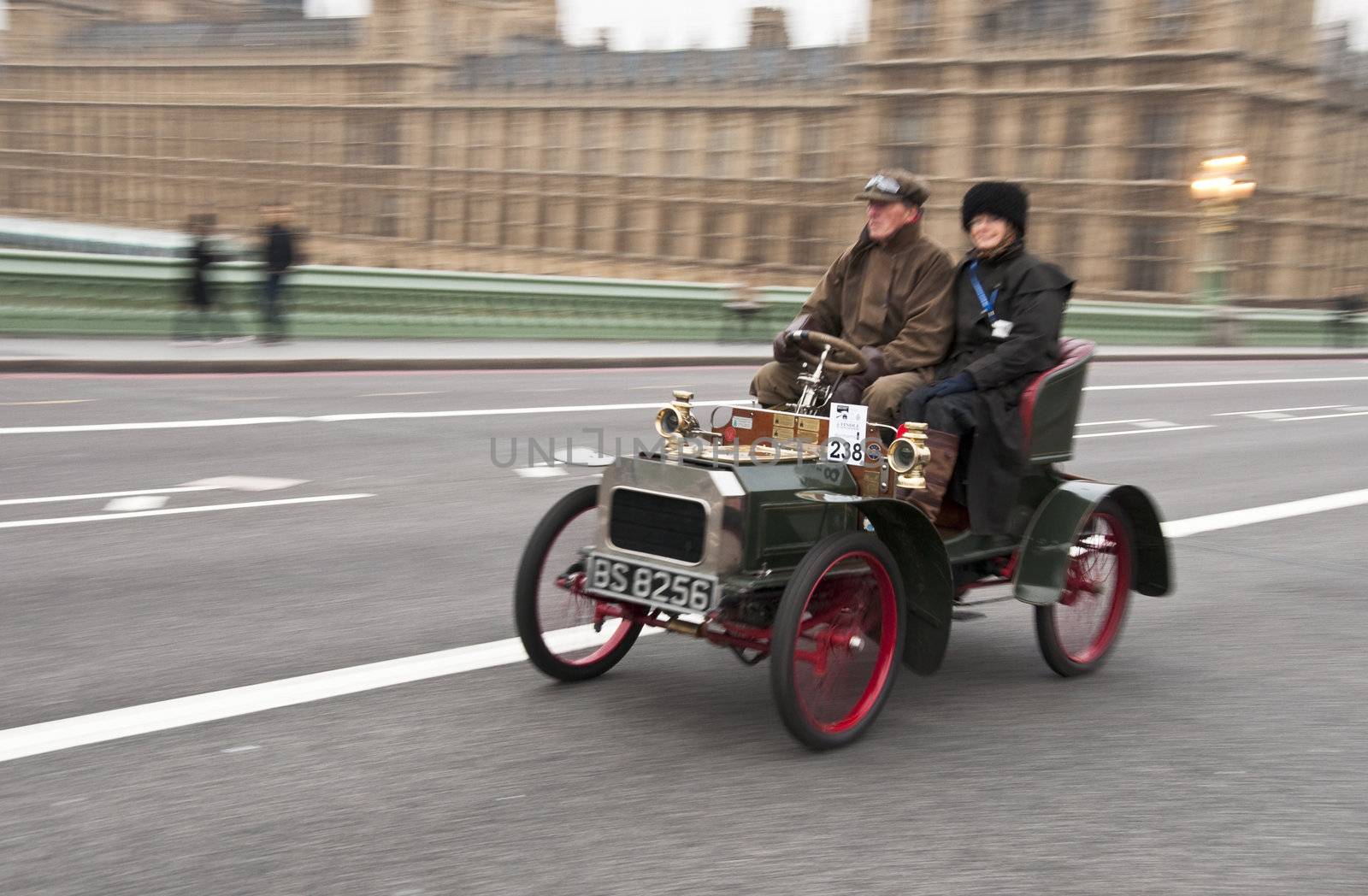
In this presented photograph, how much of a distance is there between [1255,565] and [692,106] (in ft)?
196

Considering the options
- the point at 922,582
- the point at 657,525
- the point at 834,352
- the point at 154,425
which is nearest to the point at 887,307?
the point at 834,352

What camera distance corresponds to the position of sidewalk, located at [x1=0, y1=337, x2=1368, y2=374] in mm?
16172

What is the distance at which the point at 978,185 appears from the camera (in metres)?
5.78

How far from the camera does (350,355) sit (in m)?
18.8

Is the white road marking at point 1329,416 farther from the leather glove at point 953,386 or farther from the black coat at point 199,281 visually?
the leather glove at point 953,386

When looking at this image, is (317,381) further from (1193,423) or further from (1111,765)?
(1111,765)

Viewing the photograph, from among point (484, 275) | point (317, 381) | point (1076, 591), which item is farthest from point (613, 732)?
point (484, 275)

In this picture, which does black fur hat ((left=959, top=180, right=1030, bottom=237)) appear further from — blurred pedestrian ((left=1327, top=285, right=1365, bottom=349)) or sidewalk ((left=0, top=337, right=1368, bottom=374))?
blurred pedestrian ((left=1327, top=285, right=1365, bottom=349))

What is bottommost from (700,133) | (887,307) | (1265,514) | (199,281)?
(1265,514)

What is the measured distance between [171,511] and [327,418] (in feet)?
15.2

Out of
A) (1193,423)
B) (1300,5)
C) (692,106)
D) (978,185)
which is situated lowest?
(1193,423)

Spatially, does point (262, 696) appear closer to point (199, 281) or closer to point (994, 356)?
point (994, 356)

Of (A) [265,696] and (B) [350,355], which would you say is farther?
(B) [350,355]

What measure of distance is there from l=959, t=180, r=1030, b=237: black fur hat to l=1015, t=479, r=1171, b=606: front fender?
1089 millimetres
